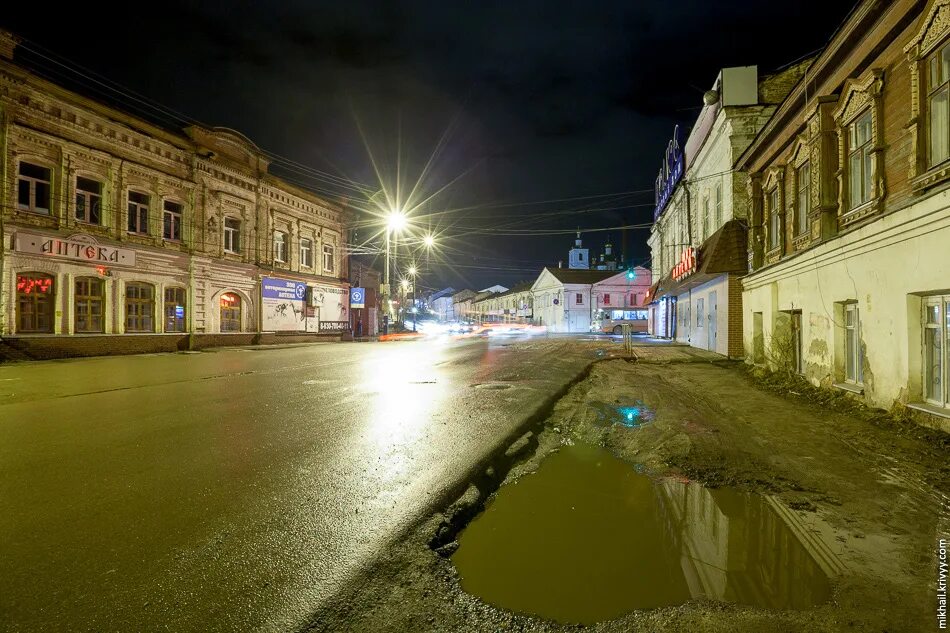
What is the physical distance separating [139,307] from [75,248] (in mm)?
3542

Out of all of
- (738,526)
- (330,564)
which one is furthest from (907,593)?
(330,564)

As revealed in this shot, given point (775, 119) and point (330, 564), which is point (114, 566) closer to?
point (330, 564)

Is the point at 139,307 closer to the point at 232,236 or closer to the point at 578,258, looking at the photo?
the point at 232,236

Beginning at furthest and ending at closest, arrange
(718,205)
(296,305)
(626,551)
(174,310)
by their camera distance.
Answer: (296,305), (174,310), (718,205), (626,551)

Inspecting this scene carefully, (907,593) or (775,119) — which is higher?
(775,119)

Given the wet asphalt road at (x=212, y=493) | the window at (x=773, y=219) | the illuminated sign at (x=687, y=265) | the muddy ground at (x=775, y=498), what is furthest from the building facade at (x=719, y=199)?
the wet asphalt road at (x=212, y=493)

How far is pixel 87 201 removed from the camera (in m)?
19.1

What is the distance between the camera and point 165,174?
2181 cm

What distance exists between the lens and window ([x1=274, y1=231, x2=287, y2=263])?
28781mm

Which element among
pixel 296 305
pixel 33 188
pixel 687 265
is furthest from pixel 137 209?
pixel 687 265

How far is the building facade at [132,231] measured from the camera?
16.9 metres

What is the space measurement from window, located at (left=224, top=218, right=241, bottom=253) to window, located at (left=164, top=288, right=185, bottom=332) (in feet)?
13.0

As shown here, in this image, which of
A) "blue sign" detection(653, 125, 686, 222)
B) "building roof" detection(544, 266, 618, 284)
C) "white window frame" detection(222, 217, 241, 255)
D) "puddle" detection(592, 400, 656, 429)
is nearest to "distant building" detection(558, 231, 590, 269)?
"building roof" detection(544, 266, 618, 284)

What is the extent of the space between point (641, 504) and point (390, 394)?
19.6ft
